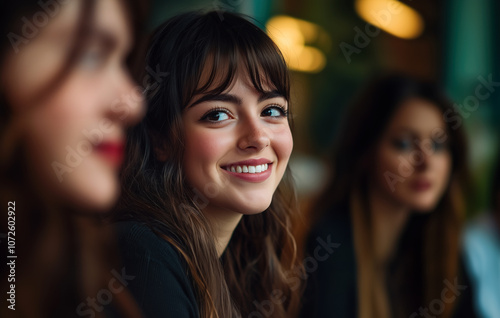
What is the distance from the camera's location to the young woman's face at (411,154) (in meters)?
1.14

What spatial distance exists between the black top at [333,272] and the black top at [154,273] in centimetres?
36

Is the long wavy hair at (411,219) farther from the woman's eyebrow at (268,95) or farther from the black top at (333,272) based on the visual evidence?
the woman's eyebrow at (268,95)

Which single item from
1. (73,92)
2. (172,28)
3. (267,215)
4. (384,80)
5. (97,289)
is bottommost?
(97,289)

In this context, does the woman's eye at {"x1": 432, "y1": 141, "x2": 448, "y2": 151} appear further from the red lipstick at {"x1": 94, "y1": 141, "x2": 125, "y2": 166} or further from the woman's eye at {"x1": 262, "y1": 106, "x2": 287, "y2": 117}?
the red lipstick at {"x1": 94, "y1": 141, "x2": 125, "y2": 166}

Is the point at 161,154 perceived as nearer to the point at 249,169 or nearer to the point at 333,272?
the point at 249,169

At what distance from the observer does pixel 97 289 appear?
2.40ft

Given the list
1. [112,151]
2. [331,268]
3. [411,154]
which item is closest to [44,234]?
[112,151]

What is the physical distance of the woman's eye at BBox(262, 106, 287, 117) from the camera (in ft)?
2.60

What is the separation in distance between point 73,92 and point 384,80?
28.0 inches

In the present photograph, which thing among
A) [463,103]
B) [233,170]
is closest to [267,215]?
[233,170]

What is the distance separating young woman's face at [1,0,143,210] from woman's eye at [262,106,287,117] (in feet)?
0.59

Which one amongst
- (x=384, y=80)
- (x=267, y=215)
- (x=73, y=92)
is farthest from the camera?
(x=384, y=80)

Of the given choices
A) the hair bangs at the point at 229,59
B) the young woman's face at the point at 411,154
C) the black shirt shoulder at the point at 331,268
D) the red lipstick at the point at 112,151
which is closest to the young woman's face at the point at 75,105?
the red lipstick at the point at 112,151

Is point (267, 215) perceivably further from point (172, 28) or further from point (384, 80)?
point (384, 80)
